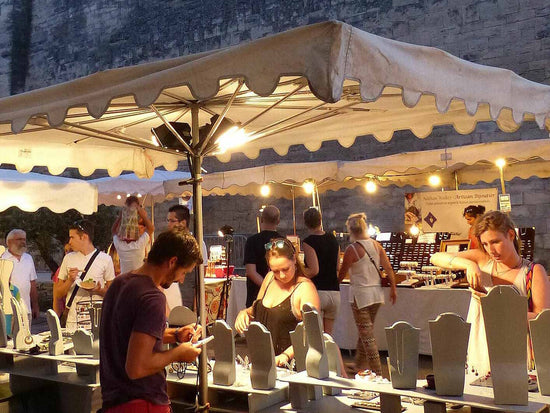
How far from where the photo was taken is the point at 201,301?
3221 mm

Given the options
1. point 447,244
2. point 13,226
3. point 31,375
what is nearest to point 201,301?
point 31,375

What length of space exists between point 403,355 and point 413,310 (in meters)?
3.94

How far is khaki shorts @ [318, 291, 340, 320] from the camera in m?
5.23

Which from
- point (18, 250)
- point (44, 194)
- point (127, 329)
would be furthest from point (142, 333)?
point (18, 250)

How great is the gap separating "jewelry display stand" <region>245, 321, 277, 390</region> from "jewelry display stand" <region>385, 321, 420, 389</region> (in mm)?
530

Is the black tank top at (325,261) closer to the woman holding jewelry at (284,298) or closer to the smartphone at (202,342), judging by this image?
the woman holding jewelry at (284,298)

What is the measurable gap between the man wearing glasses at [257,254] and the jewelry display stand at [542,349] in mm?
3056

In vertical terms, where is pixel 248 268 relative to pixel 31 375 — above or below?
above

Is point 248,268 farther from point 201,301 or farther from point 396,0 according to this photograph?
point 396,0

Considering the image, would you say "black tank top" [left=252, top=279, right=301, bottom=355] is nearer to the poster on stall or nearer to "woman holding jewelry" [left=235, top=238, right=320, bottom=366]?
"woman holding jewelry" [left=235, top=238, right=320, bottom=366]

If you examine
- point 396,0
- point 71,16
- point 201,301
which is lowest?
point 201,301

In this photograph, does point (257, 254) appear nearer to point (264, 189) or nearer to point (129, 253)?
point (129, 253)

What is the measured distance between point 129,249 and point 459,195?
3.67 m

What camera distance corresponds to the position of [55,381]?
3.48m
